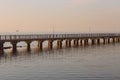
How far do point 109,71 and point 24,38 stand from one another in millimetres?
35296

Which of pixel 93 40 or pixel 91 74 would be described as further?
pixel 93 40

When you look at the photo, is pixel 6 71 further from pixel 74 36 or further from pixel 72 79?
pixel 74 36

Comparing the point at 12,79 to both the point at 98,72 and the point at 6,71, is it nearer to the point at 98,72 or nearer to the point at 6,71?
the point at 6,71

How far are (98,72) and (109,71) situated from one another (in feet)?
4.06

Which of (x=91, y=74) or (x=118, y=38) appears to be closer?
(x=91, y=74)

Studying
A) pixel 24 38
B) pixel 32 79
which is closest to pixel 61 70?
pixel 32 79

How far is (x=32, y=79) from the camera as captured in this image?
92.6 feet

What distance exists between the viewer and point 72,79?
91.9ft

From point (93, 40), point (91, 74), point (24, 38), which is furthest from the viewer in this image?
point (93, 40)

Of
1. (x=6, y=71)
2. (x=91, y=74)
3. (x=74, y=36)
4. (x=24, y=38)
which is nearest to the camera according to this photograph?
(x=91, y=74)

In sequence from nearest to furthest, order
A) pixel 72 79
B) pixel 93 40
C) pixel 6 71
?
pixel 72 79, pixel 6 71, pixel 93 40

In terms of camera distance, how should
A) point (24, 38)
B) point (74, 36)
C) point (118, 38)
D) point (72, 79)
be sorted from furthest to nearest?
point (118, 38)
point (74, 36)
point (24, 38)
point (72, 79)

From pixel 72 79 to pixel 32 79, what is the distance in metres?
3.30

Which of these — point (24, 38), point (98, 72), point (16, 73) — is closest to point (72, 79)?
point (98, 72)
